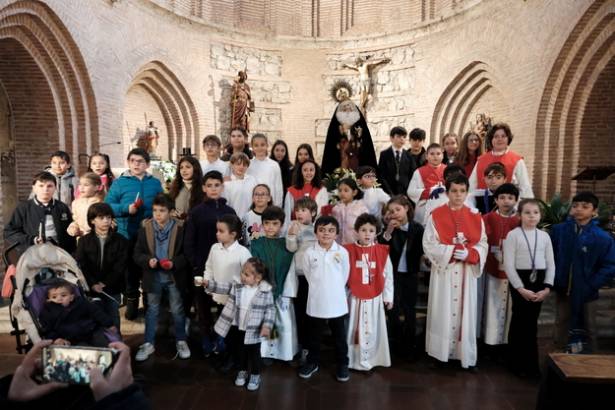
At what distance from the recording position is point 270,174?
16.3ft

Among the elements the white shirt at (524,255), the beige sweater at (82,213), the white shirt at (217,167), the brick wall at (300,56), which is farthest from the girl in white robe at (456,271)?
the brick wall at (300,56)

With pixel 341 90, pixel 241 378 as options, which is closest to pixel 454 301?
pixel 241 378

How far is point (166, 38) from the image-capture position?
1131 cm

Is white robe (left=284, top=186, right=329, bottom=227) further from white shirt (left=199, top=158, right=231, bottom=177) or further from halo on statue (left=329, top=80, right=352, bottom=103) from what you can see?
halo on statue (left=329, top=80, right=352, bottom=103)

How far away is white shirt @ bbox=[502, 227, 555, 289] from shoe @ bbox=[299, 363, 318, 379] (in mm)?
1896

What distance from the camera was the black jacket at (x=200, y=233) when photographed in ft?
12.6

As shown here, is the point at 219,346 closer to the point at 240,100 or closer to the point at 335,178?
the point at 335,178

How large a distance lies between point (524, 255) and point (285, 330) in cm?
223

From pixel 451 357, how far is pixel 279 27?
12925 millimetres

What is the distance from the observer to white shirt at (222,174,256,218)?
4477 mm

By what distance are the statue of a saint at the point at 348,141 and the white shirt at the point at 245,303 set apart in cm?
269

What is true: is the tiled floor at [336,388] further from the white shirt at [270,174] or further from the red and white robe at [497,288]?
the white shirt at [270,174]

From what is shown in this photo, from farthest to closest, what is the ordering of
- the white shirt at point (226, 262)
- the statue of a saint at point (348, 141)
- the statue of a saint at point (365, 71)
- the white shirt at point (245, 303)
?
the statue of a saint at point (365, 71), the statue of a saint at point (348, 141), the white shirt at point (226, 262), the white shirt at point (245, 303)

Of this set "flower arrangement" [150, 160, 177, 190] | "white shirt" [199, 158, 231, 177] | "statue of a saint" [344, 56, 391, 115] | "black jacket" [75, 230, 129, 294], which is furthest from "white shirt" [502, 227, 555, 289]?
"statue of a saint" [344, 56, 391, 115]
